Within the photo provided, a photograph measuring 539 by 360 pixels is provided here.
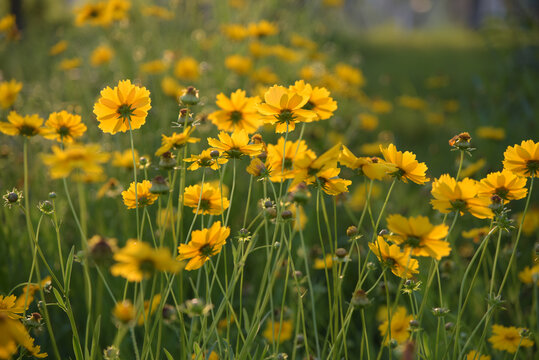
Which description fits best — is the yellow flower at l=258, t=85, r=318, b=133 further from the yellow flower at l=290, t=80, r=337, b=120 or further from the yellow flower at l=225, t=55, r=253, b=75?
the yellow flower at l=225, t=55, r=253, b=75

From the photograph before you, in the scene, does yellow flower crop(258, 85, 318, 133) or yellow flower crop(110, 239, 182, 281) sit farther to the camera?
yellow flower crop(258, 85, 318, 133)

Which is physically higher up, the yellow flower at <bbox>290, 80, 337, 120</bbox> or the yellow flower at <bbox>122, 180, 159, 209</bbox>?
the yellow flower at <bbox>290, 80, 337, 120</bbox>

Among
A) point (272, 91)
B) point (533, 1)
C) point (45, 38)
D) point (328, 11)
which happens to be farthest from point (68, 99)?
point (533, 1)

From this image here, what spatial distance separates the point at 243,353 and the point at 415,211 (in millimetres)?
1100

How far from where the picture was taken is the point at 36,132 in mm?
750

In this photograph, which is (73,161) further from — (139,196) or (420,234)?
(420,234)

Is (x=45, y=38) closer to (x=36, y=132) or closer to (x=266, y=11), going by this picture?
(x=266, y=11)

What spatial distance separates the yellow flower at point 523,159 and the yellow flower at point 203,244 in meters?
0.43

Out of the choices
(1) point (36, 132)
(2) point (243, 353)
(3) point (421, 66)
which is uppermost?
(1) point (36, 132)

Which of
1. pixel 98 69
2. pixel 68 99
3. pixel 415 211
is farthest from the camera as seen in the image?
pixel 98 69

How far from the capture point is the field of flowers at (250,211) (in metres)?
0.64

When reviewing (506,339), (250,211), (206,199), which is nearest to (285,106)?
(206,199)

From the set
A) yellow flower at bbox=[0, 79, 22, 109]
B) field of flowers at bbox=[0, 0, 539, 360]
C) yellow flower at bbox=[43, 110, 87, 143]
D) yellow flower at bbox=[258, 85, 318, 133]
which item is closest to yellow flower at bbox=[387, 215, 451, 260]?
field of flowers at bbox=[0, 0, 539, 360]

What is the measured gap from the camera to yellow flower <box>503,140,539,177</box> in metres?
0.67
